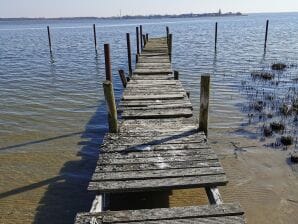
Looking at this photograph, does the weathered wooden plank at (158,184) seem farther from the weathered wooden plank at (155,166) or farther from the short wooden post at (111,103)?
the short wooden post at (111,103)

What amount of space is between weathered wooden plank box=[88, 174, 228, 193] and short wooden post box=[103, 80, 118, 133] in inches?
81.6

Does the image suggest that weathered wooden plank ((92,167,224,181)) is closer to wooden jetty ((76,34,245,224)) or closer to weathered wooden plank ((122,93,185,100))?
wooden jetty ((76,34,245,224))

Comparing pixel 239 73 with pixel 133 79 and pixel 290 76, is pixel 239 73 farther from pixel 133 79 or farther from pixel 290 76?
pixel 133 79

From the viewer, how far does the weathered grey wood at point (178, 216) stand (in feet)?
15.1

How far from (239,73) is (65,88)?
9659 millimetres

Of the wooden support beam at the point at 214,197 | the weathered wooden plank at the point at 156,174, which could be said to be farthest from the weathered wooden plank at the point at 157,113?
the wooden support beam at the point at 214,197

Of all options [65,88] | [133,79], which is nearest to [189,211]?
[133,79]

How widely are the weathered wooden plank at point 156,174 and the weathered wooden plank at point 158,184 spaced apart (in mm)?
95

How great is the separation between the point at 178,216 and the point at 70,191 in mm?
3656

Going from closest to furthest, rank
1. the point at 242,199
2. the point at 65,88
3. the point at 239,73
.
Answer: the point at 242,199 → the point at 65,88 → the point at 239,73

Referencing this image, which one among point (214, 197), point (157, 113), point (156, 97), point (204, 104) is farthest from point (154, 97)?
point (214, 197)

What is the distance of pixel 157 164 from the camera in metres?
6.06

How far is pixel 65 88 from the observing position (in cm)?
1734

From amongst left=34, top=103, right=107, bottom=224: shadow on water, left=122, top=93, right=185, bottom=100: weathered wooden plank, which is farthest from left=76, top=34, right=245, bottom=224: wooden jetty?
left=34, top=103, right=107, bottom=224: shadow on water
